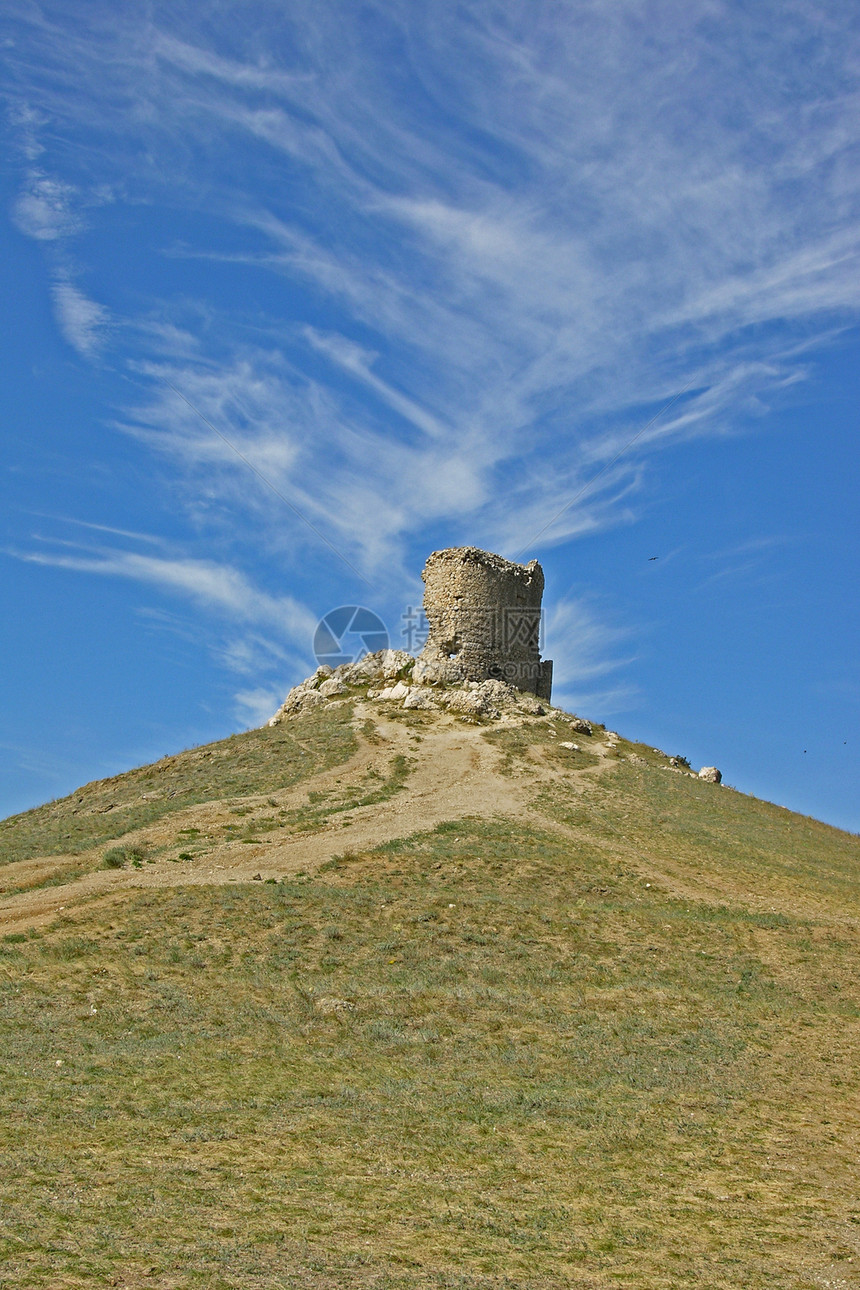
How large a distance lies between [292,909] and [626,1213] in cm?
1234

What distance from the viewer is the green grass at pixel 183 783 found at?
96.2ft

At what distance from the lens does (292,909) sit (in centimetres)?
2112

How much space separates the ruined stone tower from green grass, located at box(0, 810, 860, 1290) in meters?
17.6

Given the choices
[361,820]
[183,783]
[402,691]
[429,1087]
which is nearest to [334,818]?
[361,820]

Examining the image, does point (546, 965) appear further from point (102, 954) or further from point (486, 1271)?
point (486, 1271)

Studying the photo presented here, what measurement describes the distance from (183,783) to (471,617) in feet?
46.0

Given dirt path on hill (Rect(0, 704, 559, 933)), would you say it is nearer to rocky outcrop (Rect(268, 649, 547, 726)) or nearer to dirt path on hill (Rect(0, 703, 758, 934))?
dirt path on hill (Rect(0, 703, 758, 934))

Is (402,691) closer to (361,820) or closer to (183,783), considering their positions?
(183,783)

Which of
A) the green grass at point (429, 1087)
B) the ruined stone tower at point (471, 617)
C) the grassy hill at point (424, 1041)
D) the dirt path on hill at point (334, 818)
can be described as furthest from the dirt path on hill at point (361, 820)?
the ruined stone tower at point (471, 617)

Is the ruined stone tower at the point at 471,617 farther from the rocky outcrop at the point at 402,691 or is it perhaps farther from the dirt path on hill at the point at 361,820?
the dirt path on hill at the point at 361,820

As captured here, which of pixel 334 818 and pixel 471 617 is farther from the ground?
pixel 471 617

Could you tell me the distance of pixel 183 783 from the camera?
1353 inches

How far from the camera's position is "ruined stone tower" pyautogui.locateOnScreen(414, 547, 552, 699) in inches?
1639

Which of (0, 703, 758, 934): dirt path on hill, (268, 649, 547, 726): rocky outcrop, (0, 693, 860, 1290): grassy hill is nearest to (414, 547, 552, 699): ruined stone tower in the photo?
(268, 649, 547, 726): rocky outcrop
